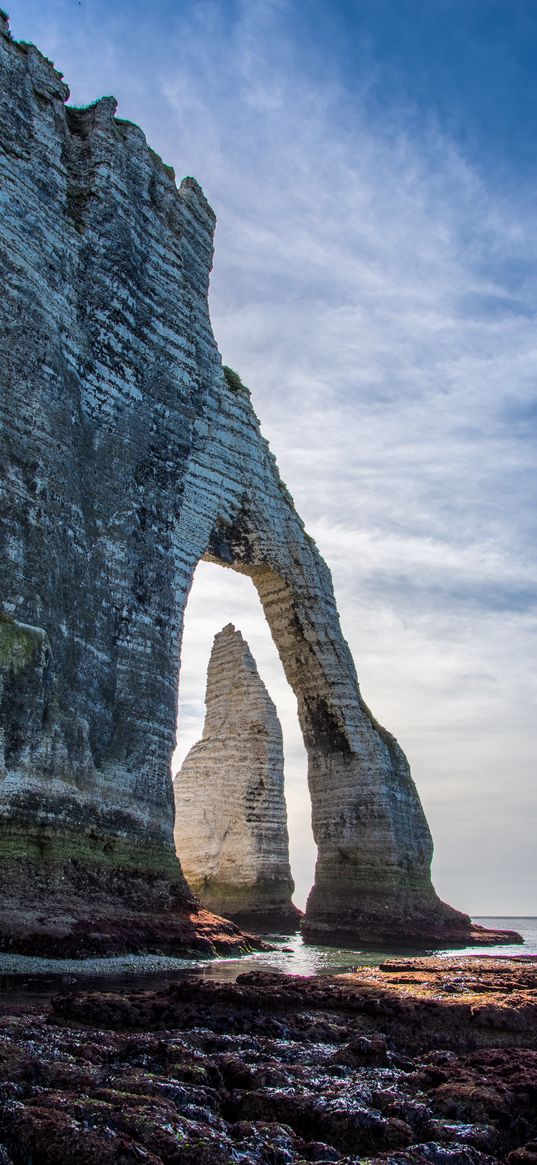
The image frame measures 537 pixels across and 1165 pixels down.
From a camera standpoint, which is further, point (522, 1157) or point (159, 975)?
point (159, 975)

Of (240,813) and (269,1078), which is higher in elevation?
(240,813)

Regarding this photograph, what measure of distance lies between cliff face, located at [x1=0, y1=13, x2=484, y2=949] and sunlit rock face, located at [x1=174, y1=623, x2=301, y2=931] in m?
1.45

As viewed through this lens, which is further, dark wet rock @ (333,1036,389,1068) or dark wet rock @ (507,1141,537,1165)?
dark wet rock @ (333,1036,389,1068)

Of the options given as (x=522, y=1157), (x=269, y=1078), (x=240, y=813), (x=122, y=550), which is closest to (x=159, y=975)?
(x=269, y=1078)

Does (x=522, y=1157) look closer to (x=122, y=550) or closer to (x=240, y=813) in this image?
(x=122, y=550)

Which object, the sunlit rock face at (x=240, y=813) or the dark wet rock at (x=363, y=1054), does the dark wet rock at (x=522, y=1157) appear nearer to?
the dark wet rock at (x=363, y=1054)

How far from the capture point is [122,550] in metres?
16.1

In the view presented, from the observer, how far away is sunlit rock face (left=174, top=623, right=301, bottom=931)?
24016 mm

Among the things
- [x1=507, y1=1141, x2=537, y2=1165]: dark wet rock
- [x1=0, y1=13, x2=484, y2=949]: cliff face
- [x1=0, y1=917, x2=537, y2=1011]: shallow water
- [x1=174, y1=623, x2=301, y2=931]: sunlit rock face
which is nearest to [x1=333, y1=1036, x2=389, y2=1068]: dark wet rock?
[x1=507, y1=1141, x2=537, y2=1165]: dark wet rock

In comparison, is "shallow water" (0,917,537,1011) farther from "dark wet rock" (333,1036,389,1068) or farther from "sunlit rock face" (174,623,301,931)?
"sunlit rock face" (174,623,301,931)

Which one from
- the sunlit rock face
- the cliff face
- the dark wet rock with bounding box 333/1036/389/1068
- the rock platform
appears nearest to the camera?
the rock platform

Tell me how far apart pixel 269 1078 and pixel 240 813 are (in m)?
20.7

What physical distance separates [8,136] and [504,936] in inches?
1000

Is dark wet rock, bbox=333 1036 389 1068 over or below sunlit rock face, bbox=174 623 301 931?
below
